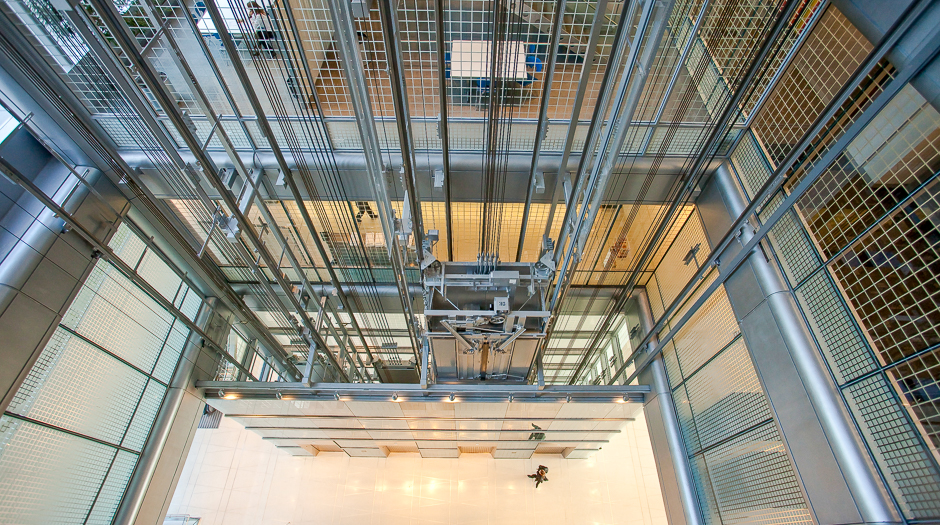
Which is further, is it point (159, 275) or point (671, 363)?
point (671, 363)

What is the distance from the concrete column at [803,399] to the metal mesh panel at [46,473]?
10.6 m

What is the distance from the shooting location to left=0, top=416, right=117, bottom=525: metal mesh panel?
5773 mm

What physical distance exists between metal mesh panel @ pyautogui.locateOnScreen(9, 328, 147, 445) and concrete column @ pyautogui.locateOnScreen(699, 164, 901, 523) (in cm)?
1059

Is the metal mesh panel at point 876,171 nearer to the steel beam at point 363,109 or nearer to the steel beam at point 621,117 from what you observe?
the steel beam at point 621,117

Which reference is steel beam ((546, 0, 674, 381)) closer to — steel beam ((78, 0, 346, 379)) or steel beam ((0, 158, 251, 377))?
steel beam ((78, 0, 346, 379))

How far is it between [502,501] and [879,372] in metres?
13.4

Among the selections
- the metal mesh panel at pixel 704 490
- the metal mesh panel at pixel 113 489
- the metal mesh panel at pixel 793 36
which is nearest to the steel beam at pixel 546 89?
the metal mesh panel at pixel 793 36

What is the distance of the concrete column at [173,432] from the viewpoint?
789 centimetres

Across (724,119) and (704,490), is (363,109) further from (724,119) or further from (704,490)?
(704,490)

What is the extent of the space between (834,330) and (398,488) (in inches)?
581

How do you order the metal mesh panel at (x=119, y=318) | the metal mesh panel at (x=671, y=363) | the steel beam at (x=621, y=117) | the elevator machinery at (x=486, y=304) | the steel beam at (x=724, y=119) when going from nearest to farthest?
the steel beam at (x=621, y=117) < the steel beam at (x=724, y=119) < the elevator machinery at (x=486, y=304) < the metal mesh panel at (x=119, y=318) < the metal mesh panel at (x=671, y=363)

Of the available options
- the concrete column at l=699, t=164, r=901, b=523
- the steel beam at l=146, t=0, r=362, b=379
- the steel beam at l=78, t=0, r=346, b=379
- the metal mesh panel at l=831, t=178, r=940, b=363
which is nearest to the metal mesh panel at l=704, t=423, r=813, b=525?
the concrete column at l=699, t=164, r=901, b=523

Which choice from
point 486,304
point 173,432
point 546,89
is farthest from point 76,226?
point 546,89

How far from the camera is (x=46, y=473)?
249 inches
